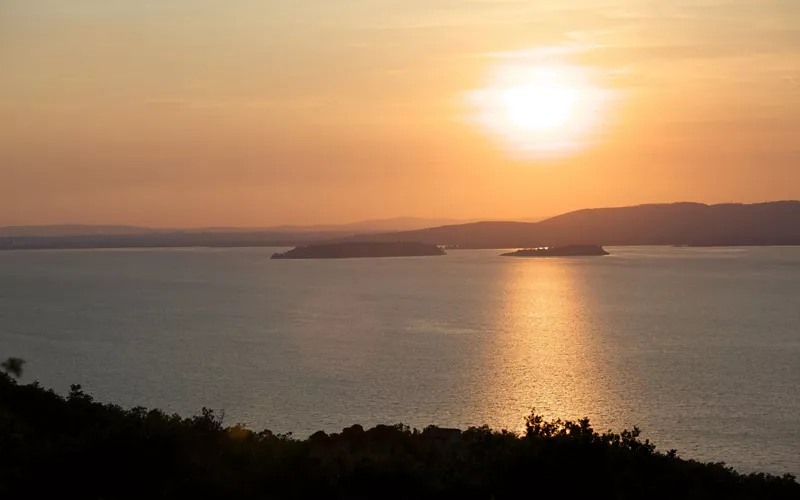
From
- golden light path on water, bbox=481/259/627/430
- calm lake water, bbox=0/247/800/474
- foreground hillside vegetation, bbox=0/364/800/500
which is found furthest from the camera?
golden light path on water, bbox=481/259/627/430

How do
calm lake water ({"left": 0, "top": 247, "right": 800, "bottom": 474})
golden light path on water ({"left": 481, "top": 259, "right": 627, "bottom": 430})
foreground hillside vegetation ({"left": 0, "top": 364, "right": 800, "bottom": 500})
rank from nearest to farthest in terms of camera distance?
foreground hillside vegetation ({"left": 0, "top": 364, "right": 800, "bottom": 500})
calm lake water ({"left": 0, "top": 247, "right": 800, "bottom": 474})
golden light path on water ({"left": 481, "top": 259, "right": 627, "bottom": 430})

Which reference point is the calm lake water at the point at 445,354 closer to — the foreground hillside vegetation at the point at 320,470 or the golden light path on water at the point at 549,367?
the golden light path on water at the point at 549,367

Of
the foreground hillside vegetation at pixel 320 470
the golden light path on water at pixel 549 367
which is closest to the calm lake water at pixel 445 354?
the golden light path on water at pixel 549 367

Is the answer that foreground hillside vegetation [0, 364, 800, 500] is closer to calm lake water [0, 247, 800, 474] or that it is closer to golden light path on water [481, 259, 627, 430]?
calm lake water [0, 247, 800, 474]

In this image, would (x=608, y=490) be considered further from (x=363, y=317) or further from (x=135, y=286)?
(x=135, y=286)

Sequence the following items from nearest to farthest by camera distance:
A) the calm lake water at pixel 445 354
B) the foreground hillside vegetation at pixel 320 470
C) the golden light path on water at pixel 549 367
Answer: the foreground hillside vegetation at pixel 320 470 < the calm lake water at pixel 445 354 < the golden light path on water at pixel 549 367

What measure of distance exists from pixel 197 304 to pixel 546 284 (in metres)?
57.4

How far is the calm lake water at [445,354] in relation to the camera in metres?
40.9

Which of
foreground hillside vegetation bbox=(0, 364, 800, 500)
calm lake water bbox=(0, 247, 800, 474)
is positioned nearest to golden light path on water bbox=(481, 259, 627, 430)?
calm lake water bbox=(0, 247, 800, 474)

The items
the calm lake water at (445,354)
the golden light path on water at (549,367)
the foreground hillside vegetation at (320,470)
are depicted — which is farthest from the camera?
the golden light path on water at (549,367)

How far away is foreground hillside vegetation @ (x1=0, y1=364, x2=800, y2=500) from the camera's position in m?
14.3

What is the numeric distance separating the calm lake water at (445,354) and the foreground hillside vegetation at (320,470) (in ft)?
56.9

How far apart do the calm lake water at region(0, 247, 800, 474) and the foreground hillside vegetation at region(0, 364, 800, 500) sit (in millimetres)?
17343

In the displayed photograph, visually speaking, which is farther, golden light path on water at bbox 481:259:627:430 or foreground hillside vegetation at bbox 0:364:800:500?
golden light path on water at bbox 481:259:627:430
